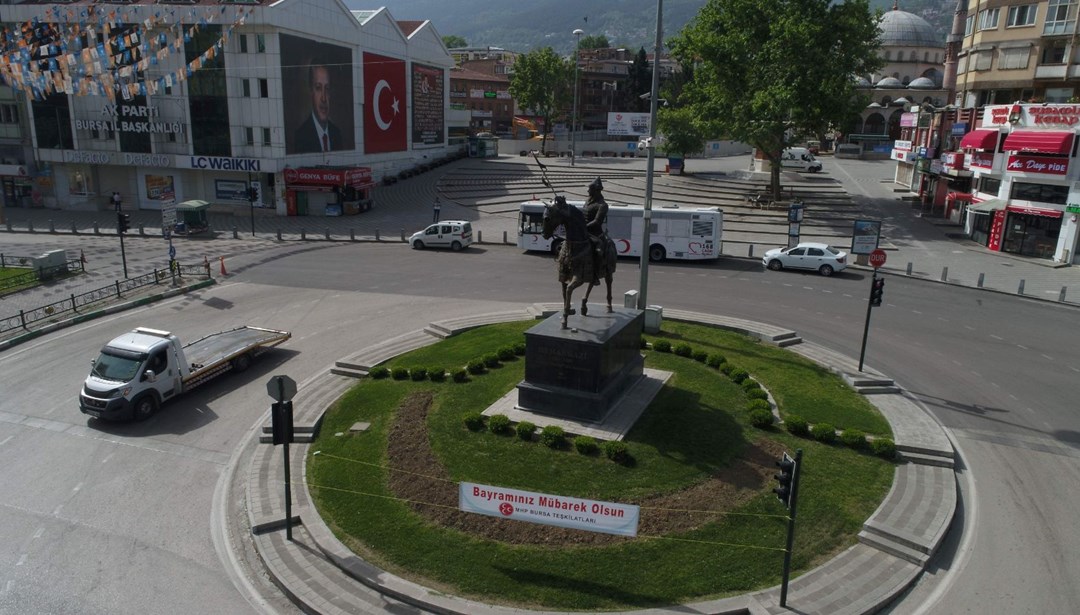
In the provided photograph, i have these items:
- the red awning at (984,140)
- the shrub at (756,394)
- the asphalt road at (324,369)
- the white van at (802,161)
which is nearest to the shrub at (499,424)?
the asphalt road at (324,369)

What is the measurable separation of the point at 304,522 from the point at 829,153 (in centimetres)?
9996

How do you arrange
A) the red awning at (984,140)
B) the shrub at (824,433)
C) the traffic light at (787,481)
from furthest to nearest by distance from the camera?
1. the red awning at (984,140)
2. the shrub at (824,433)
3. the traffic light at (787,481)

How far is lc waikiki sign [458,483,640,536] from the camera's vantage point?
35.4 ft

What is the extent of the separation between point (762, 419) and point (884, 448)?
8.32 ft

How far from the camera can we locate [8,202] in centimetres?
5691

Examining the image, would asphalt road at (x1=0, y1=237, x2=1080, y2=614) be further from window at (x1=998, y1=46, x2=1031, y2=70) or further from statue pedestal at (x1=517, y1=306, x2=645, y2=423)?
window at (x1=998, y1=46, x2=1031, y2=70)

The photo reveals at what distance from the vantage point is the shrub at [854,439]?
1518 cm

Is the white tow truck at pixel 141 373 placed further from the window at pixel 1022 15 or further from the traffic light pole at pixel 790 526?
the window at pixel 1022 15

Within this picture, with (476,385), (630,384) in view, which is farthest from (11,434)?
(630,384)

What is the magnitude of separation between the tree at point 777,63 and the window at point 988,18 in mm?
8129

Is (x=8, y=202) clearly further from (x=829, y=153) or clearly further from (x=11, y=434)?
(x=829, y=153)

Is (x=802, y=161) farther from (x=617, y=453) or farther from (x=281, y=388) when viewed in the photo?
(x=281, y=388)

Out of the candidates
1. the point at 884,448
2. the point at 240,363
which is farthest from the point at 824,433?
the point at 240,363

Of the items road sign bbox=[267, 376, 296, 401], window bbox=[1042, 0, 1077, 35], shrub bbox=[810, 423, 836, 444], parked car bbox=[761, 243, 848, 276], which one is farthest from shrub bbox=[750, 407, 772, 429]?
window bbox=[1042, 0, 1077, 35]
